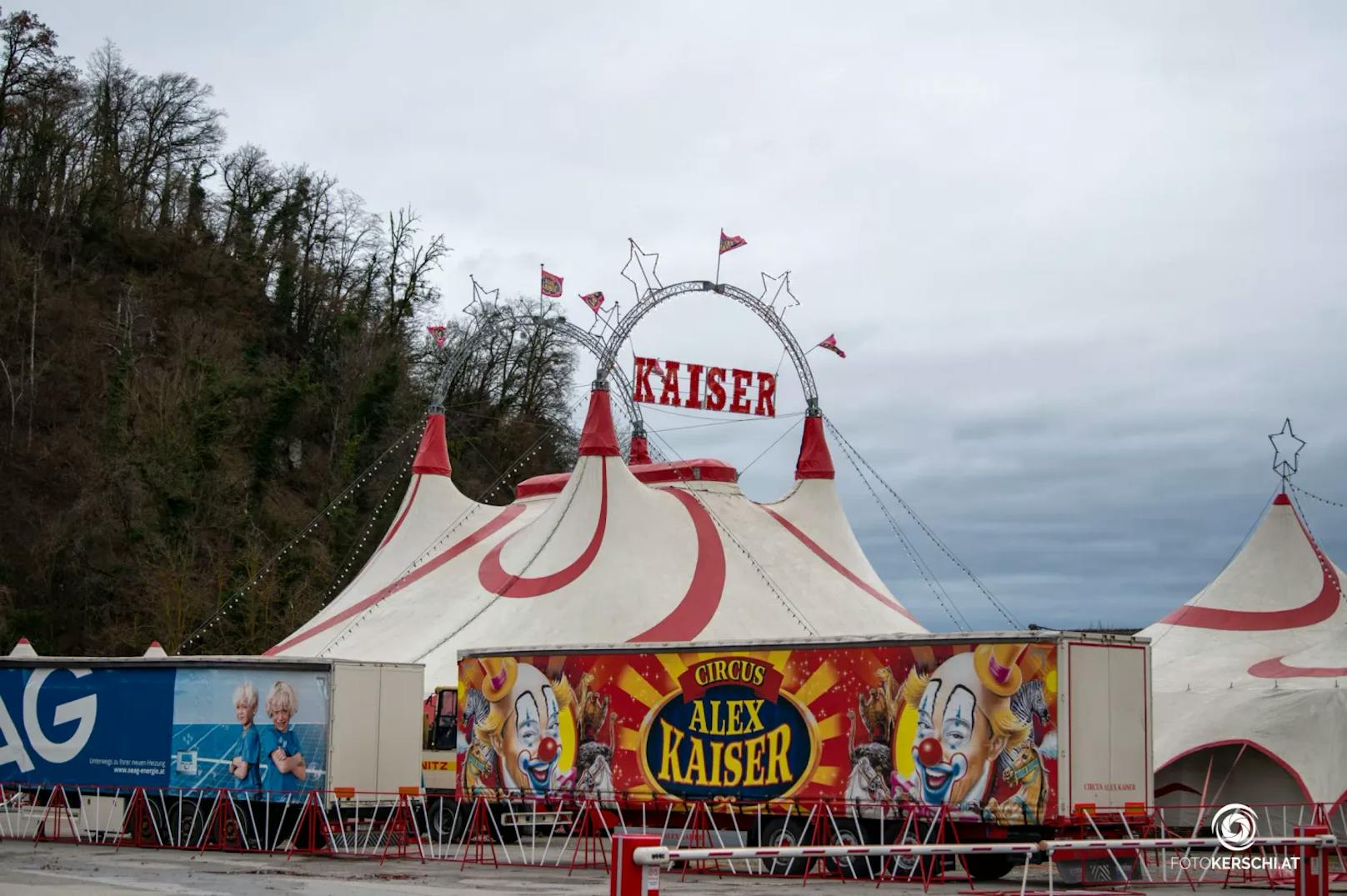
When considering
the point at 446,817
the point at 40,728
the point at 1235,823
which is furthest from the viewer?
the point at 40,728

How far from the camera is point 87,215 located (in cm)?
5453

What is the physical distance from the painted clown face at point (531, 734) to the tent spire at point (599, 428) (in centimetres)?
954

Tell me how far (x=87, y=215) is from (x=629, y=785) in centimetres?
4285

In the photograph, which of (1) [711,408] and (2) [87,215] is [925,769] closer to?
(1) [711,408]

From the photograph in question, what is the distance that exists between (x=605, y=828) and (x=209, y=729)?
5653 mm

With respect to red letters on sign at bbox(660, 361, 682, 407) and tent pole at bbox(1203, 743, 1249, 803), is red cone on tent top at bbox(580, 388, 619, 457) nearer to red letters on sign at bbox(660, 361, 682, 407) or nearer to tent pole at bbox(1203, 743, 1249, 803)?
red letters on sign at bbox(660, 361, 682, 407)

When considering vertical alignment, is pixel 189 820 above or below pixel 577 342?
below

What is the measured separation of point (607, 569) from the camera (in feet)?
91.4

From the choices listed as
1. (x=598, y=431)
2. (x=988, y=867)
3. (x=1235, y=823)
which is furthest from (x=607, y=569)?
(x=988, y=867)

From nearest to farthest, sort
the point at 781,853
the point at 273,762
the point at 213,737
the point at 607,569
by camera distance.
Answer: the point at 781,853, the point at 273,762, the point at 213,737, the point at 607,569

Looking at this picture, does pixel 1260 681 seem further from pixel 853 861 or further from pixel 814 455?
pixel 814 455

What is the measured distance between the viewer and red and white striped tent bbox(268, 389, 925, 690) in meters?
27.0

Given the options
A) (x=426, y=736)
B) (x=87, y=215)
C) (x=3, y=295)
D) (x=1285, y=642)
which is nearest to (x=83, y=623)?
(x=3, y=295)

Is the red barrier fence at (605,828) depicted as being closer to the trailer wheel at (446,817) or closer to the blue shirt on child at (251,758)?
the trailer wheel at (446,817)
